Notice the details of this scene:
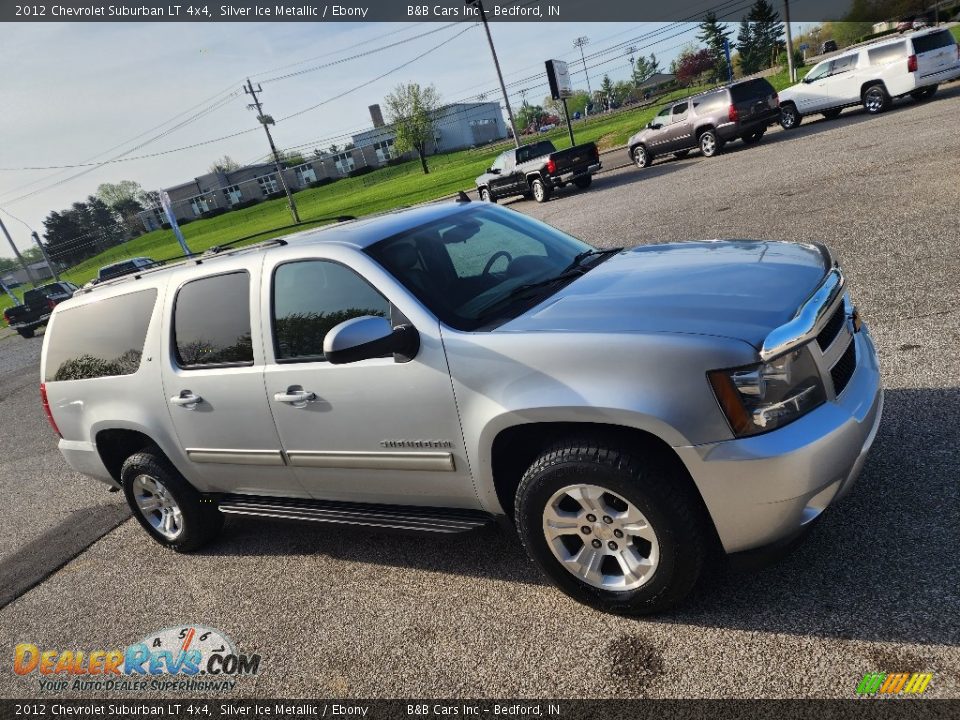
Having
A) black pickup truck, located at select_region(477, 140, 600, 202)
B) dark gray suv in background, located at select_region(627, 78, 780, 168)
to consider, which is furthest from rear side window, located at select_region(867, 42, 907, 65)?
black pickup truck, located at select_region(477, 140, 600, 202)

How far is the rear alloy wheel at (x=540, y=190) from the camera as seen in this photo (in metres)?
19.9

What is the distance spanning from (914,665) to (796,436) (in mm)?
854

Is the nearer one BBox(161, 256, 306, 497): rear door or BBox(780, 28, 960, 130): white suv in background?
BBox(161, 256, 306, 497): rear door

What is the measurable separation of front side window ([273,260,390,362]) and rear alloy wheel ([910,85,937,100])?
20.4 meters

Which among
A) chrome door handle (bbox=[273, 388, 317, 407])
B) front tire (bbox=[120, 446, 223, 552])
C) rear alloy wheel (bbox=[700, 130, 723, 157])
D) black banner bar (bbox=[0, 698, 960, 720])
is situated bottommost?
rear alloy wheel (bbox=[700, 130, 723, 157])

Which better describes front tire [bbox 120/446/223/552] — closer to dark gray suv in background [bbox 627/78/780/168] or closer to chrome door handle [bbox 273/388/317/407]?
chrome door handle [bbox 273/388/317/407]

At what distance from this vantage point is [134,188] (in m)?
153

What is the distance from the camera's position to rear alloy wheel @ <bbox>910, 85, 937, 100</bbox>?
59.0 ft

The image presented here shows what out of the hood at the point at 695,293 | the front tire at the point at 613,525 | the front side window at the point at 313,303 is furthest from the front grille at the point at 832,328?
the front side window at the point at 313,303

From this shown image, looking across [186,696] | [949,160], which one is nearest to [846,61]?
[949,160]

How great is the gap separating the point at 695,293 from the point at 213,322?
8.69ft

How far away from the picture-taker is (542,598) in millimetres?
3121

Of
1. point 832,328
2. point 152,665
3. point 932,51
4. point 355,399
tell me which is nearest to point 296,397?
point 355,399

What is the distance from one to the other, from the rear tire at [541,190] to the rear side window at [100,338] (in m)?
16.7
